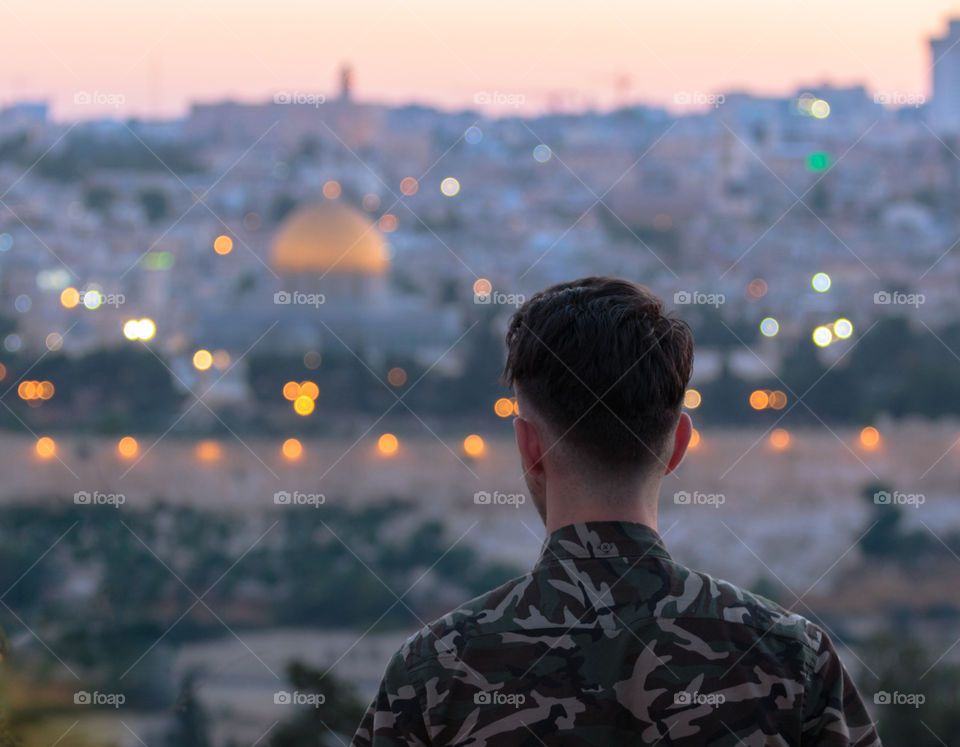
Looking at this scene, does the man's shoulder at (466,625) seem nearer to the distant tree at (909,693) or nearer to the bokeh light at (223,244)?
the distant tree at (909,693)

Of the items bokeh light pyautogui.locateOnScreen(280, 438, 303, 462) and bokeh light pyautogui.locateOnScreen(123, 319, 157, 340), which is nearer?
bokeh light pyautogui.locateOnScreen(280, 438, 303, 462)

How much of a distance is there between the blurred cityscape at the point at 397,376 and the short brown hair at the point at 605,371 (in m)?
5.82

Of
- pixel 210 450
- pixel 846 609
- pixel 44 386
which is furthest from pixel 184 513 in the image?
pixel 846 609

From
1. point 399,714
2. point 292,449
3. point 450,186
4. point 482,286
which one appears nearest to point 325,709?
point 399,714

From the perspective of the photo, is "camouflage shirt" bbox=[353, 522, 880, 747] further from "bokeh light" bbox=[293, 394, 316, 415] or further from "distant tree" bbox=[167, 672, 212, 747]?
"bokeh light" bbox=[293, 394, 316, 415]

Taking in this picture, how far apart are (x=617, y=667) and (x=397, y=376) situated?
15.9 m

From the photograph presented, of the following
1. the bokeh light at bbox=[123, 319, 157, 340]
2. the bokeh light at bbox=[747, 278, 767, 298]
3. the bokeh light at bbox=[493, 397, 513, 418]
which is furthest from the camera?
the bokeh light at bbox=[747, 278, 767, 298]

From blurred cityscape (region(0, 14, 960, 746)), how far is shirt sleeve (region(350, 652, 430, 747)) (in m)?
5.84

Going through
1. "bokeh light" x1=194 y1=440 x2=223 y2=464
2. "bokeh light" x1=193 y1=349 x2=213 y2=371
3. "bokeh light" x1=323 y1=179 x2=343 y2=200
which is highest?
"bokeh light" x1=323 y1=179 x2=343 y2=200

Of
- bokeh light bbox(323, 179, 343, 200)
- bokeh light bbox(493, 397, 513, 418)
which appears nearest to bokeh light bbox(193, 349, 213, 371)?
bokeh light bbox(493, 397, 513, 418)

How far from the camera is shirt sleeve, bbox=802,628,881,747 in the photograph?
0.70 metres

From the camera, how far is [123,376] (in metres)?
15.9

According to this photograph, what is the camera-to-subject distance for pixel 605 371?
2.30 feet

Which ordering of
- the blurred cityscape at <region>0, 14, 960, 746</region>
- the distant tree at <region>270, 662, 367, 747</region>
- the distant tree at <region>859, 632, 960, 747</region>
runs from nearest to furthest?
1. the distant tree at <region>270, 662, 367, 747</region>
2. the distant tree at <region>859, 632, 960, 747</region>
3. the blurred cityscape at <region>0, 14, 960, 746</region>
